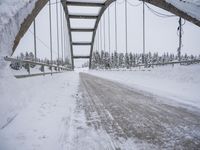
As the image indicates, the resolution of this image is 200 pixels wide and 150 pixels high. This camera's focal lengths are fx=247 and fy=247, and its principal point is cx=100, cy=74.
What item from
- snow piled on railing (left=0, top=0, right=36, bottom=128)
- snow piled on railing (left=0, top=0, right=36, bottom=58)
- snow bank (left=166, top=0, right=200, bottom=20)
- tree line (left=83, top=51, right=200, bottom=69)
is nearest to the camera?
snow piled on railing (left=0, top=0, right=36, bottom=128)

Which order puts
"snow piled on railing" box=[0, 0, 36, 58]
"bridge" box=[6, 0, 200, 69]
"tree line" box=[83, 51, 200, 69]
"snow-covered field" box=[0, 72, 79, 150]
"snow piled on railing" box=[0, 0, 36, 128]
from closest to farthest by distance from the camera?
1. "snow-covered field" box=[0, 72, 79, 150]
2. "snow piled on railing" box=[0, 0, 36, 128]
3. "snow piled on railing" box=[0, 0, 36, 58]
4. "bridge" box=[6, 0, 200, 69]
5. "tree line" box=[83, 51, 200, 69]

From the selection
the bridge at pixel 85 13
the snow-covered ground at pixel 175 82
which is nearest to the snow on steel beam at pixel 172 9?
the bridge at pixel 85 13

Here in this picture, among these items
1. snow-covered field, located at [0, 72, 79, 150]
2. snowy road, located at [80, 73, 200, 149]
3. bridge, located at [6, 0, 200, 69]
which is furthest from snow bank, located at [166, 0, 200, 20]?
snow-covered field, located at [0, 72, 79, 150]

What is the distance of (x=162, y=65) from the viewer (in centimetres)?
1297

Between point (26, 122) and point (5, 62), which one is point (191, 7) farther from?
point (26, 122)

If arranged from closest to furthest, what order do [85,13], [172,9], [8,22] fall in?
[8,22] → [172,9] → [85,13]

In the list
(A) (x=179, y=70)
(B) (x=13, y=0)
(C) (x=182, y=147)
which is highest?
(B) (x=13, y=0)

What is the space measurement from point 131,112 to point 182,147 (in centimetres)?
199

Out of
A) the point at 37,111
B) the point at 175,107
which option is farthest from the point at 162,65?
the point at 37,111

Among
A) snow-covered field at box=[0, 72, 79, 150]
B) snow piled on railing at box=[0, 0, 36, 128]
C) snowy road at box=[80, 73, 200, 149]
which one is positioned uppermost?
snow piled on railing at box=[0, 0, 36, 128]

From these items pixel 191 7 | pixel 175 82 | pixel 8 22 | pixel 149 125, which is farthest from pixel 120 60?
pixel 149 125

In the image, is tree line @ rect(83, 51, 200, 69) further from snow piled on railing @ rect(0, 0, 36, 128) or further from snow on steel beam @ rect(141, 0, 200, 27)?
snow piled on railing @ rect(0, 0, 36, 128)

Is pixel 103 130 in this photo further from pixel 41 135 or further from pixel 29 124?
pixel 29 124

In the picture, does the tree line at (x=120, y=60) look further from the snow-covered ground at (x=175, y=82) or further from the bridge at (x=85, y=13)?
the bridge at (x=85, y=13)
